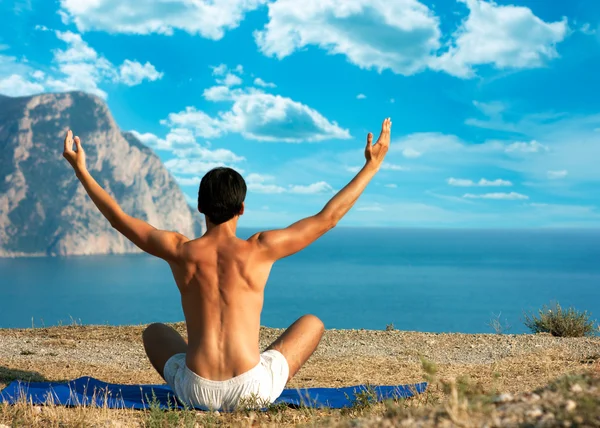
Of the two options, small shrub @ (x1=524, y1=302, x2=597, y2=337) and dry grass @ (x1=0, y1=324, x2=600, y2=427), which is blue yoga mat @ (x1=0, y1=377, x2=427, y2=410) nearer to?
dry grass @ (x1=0, y1=324, x2=600, y2=427)

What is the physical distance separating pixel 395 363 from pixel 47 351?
560 centimetres

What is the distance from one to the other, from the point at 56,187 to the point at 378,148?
182831 millimetres

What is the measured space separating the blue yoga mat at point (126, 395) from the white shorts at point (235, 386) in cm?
23

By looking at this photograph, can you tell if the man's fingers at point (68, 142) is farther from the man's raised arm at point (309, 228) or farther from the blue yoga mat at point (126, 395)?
the blue yoga mat at point (126, 395)

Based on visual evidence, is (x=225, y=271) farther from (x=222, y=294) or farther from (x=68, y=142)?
(x=68, y=142)

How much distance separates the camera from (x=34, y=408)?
4.64 meters

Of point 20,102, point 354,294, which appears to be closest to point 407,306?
point 354,294

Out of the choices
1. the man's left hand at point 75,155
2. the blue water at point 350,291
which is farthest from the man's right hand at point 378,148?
the blue water at point 350,291

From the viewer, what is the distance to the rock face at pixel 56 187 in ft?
536

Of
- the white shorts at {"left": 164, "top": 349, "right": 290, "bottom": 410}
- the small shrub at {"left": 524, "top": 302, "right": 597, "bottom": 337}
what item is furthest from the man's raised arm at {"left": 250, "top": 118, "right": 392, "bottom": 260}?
the small shrub at {"left": 524, "top": 302, "right": 597, "bottom": 337}

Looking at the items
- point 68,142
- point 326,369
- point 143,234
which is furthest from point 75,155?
point 326,369

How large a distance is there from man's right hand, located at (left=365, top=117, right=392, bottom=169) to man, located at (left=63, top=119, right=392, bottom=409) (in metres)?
0.01

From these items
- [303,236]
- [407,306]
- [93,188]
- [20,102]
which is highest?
[20,102]

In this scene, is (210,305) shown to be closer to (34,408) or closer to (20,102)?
(34,408)
